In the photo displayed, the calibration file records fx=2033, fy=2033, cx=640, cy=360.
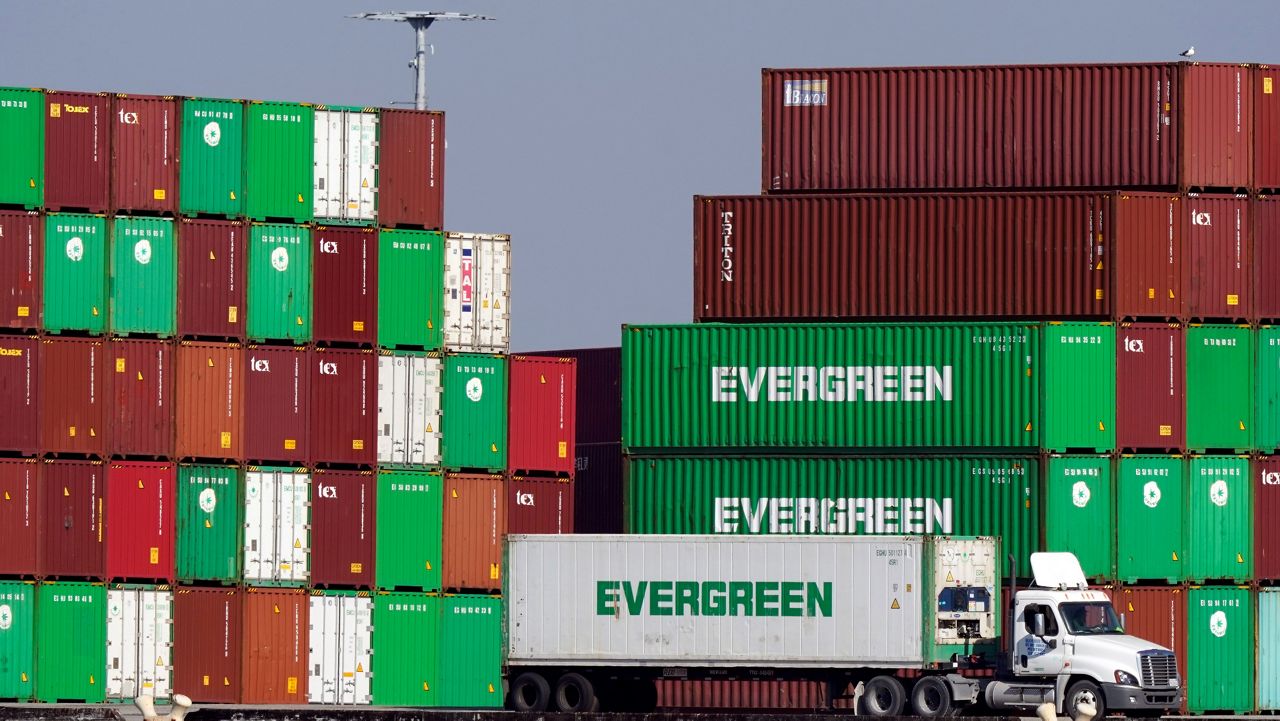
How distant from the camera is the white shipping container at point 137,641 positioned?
3997cm

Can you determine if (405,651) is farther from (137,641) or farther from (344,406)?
(137,641)

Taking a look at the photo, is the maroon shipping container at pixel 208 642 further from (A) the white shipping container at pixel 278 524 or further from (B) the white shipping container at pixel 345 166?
(B) the white shipping container at pixel 345 166

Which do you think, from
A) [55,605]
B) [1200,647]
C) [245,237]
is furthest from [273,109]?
[1200,647]

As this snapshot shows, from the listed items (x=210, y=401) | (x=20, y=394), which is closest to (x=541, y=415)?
(x=210, y=401)

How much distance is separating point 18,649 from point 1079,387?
69.6 ft

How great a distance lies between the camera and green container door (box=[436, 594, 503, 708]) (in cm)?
4088

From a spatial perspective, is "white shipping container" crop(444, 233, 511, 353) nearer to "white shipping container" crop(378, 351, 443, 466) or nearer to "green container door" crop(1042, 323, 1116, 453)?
"white shipping container" crop(378, 351, 443, 466)

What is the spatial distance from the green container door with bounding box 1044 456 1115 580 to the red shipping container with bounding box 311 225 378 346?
1393 centimetres

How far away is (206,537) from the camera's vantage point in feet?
133

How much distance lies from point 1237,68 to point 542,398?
15442mm

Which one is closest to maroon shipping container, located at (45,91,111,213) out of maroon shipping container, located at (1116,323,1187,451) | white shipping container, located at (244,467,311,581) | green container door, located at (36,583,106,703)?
white shipping container, located at (244,467,311,581)

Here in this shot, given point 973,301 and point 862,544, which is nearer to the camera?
point 862,544

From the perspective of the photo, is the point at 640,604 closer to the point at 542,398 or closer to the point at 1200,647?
the point at 542,398

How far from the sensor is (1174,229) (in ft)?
129
